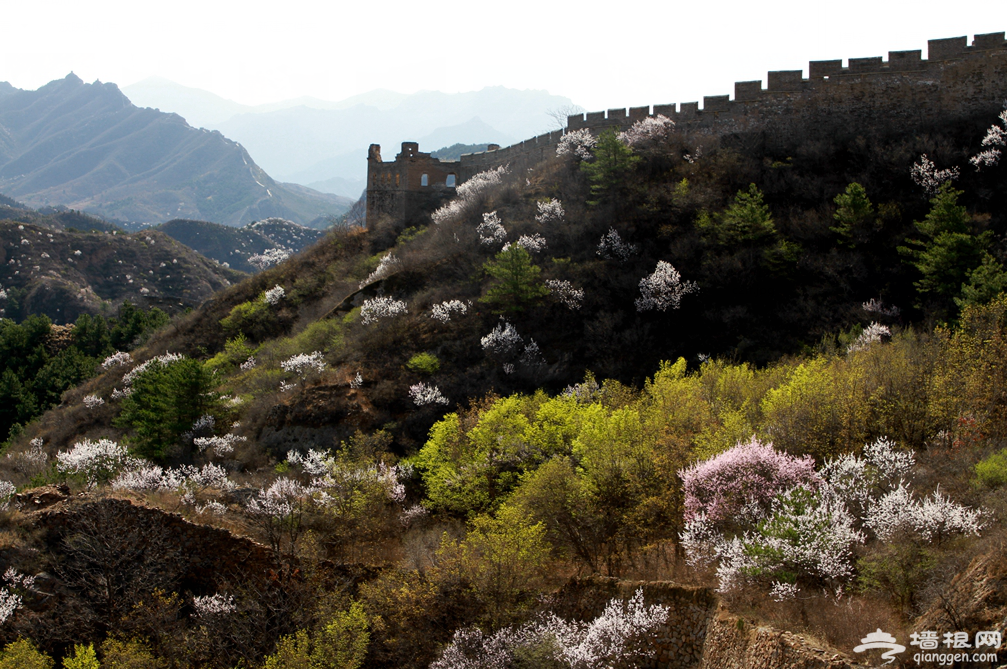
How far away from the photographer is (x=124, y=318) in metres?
64.4

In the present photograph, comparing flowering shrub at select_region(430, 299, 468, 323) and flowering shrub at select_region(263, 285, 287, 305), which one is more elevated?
flowering shrub at select_region(430, 299, 468, 323)

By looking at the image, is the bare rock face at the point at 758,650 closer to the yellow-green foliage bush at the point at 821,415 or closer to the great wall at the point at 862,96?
the yellow-green foliage bush at the point at 821,415

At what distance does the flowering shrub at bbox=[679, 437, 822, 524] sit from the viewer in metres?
13.8

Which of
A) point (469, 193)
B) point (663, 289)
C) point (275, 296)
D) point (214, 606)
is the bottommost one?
point (214, 606)

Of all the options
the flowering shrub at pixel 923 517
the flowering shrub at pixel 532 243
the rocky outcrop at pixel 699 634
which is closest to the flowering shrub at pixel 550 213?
the flowering shrub at pixel 532 243

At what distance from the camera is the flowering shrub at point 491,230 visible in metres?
35.6

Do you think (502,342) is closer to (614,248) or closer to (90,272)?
(614,248)

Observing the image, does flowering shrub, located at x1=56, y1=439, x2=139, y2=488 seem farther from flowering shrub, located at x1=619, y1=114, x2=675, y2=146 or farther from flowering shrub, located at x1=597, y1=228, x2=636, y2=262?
flowering shrub, located at x1=619, y1=114, x2=675, y2=146

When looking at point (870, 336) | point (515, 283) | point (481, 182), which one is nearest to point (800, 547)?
point (870, 336)

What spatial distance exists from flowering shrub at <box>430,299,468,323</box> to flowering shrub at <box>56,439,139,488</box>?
45.9 ft

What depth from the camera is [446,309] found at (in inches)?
1240

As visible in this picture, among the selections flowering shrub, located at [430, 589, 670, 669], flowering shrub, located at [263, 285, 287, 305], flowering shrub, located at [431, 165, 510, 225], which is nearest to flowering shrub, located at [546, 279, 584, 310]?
flowering shrub, located at [431, 165, 510, 225]

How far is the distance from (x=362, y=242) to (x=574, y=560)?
116 ft

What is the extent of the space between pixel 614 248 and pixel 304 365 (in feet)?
51.6
